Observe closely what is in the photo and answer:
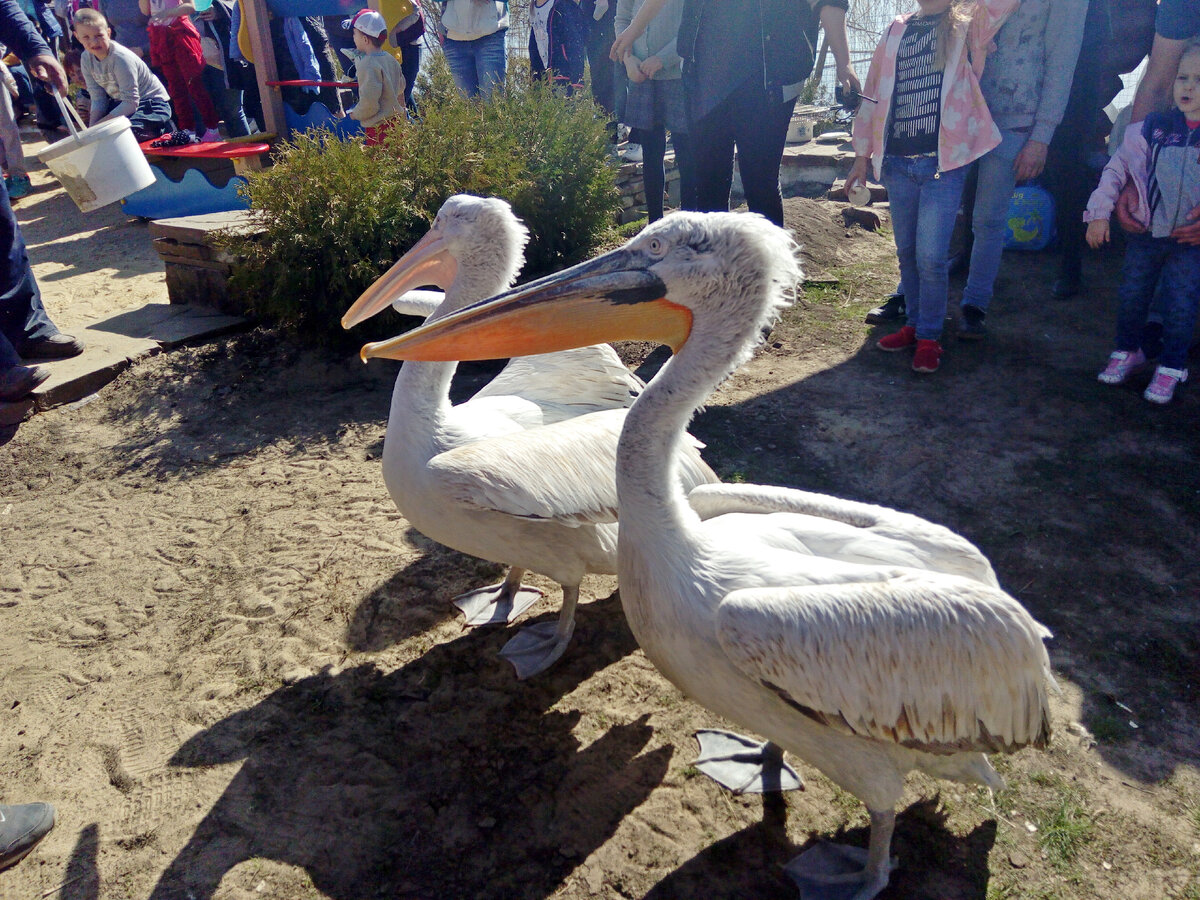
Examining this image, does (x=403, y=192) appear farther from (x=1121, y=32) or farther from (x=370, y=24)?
(x=1121, y=32)

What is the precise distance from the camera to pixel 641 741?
2357mm

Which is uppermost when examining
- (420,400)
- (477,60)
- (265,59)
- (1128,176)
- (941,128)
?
(265,59)

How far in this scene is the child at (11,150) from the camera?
7.25 meters

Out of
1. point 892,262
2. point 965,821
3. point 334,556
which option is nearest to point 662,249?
point 965,821

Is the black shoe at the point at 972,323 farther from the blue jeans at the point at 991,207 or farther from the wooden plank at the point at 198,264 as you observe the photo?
the wooden plank at the point at 198,264

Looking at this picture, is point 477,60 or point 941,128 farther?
point 477,60

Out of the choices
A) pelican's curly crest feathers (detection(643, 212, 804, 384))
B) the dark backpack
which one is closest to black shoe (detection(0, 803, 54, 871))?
pelican's curly crest feathers (detection(643, 212, 804, 384))

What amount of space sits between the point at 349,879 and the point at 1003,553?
2486mm

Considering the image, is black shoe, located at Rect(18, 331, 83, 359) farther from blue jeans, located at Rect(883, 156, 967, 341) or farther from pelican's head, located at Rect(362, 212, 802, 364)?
blue jeans, located at Rect(883, 156, 967, 341)

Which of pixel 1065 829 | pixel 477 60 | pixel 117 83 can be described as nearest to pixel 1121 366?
pixel 1065 829

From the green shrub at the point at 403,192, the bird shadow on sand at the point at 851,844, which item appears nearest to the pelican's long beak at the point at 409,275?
the green shrub at the point at 403,192

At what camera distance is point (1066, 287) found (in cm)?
522

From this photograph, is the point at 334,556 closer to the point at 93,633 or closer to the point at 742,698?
the point at 93,633

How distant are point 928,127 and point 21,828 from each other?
14.3ft
